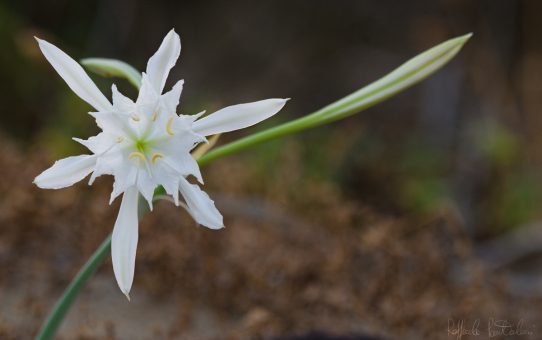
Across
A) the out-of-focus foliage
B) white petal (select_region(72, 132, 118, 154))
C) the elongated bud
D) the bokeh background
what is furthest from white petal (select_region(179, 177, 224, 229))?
the out-of-focus foliage

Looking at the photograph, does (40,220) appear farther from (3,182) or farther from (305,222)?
(305,222)

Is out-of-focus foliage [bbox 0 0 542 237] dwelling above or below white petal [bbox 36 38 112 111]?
above

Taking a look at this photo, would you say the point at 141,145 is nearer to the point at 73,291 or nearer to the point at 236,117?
the point at 236,117

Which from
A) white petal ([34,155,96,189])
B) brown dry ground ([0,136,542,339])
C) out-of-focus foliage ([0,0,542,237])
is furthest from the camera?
out-of-focus foliage ([0,0,542,237])

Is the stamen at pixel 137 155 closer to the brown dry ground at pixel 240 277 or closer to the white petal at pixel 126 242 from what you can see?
the white petal at pixel 126 242

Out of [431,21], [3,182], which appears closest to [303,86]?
[431,21]

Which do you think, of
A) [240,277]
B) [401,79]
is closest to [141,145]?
[401,79]

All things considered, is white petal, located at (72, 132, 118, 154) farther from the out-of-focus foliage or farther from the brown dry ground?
the out-of-focus foliage
